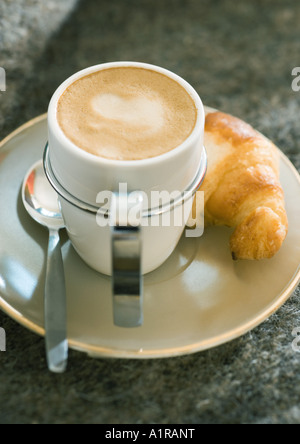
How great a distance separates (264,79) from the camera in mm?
1004

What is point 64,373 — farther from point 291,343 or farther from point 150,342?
point 291,343

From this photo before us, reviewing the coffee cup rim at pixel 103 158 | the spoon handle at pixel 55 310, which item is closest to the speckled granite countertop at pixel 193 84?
the spoon handle at pixel 55 310

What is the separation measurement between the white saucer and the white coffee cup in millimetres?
29

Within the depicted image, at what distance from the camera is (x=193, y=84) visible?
3.21 feet

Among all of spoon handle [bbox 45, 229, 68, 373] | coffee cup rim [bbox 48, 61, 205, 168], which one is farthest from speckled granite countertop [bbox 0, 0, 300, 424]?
coffee cup rim [bbox 48, 61, 205, 168]

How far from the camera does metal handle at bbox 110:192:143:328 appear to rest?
1.53 feet

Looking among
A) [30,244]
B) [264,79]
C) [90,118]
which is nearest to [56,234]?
[30,244]

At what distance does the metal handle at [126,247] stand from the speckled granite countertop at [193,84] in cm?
A: 12

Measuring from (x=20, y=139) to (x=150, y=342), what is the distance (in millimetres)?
364

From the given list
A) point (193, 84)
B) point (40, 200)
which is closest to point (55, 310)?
point (40, 200)

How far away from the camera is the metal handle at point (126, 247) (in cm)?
47

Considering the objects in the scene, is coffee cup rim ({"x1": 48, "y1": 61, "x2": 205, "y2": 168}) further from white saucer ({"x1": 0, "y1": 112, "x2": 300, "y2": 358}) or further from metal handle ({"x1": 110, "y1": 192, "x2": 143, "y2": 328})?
white saucer ({"x1": 0, "y1": 112, "x2": 300, "y2": 358})

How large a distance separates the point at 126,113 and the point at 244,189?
18cm
